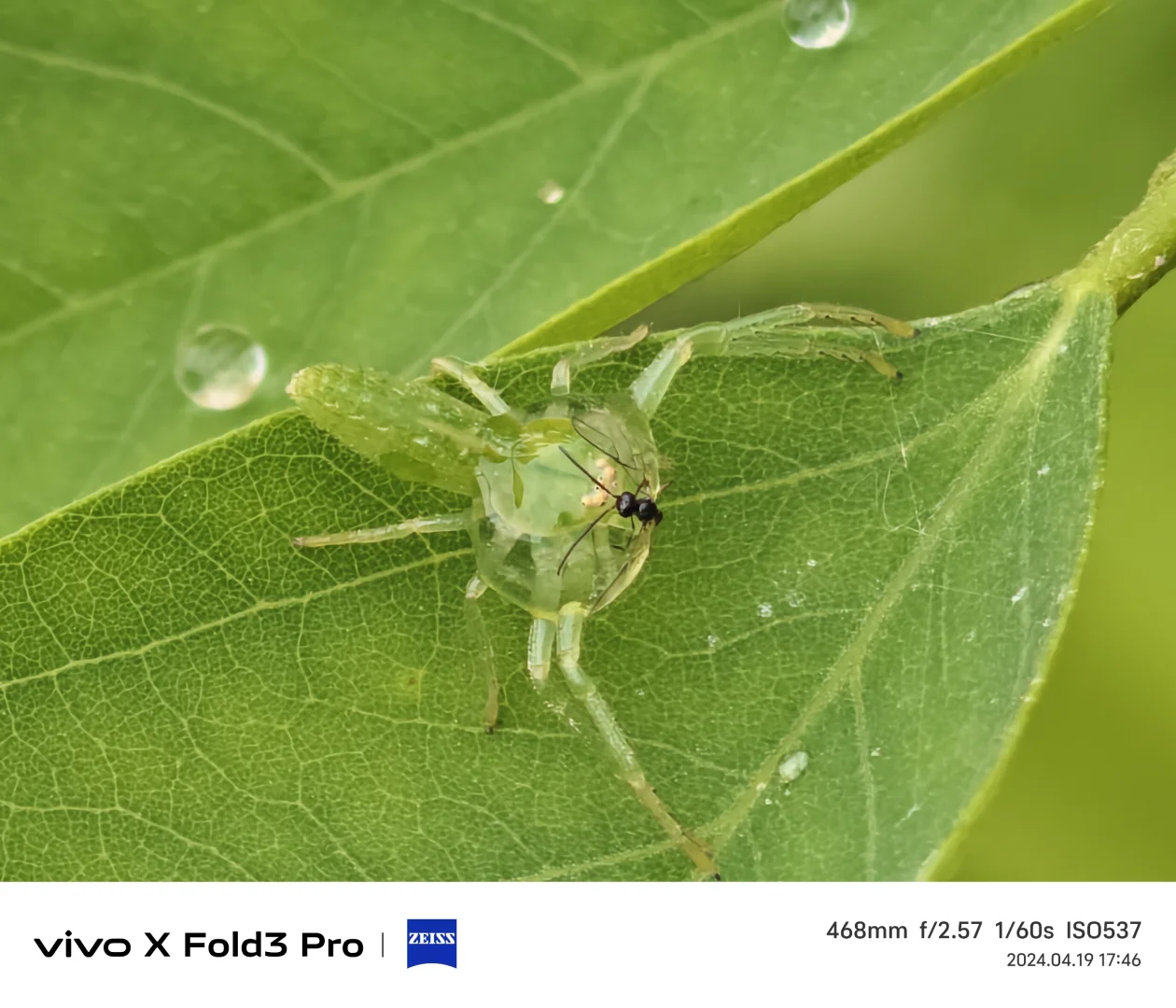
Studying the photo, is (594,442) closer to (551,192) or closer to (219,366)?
(551,192)

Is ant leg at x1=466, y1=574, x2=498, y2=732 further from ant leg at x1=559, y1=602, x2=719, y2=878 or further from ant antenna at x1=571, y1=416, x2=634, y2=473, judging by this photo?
ant antenna at x1=571, y1=416, x2=634, y2=473

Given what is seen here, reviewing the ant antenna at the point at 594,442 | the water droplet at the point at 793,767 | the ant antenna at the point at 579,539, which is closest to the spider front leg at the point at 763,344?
the ant antenna at the point at 594,442

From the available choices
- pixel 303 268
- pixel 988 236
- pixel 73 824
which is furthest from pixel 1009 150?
pixel 73 824
